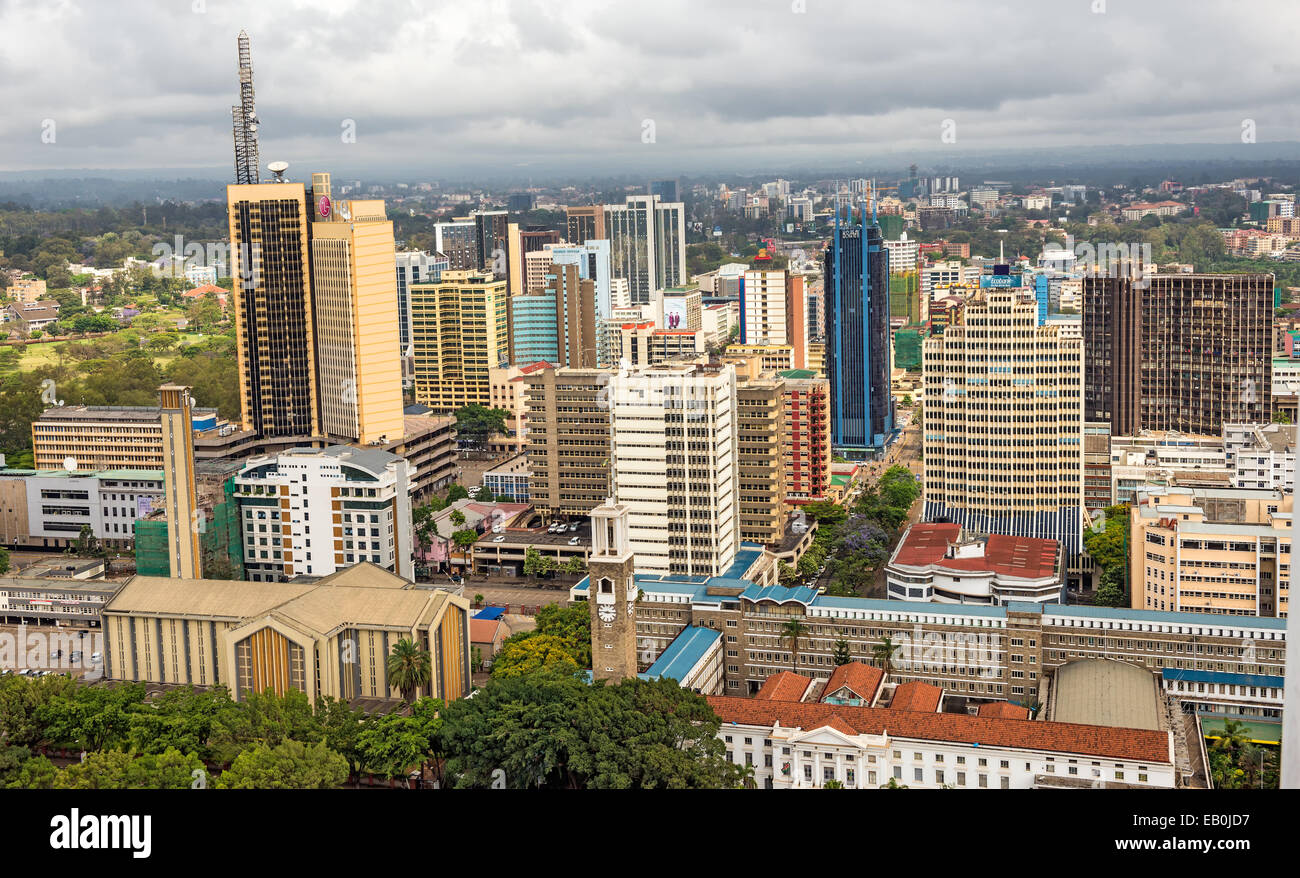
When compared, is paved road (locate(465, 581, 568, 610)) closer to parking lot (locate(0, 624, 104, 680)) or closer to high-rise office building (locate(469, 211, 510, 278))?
parking lot (locate(0, 624, 104, 680))

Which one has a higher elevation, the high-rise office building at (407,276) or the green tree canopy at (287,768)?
the high-rise office building at (407,276)

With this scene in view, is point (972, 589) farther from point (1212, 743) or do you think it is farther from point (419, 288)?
point (419, 288)

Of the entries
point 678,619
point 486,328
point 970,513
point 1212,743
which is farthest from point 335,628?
point 486,328

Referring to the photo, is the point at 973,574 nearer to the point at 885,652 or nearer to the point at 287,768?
the point at 885,652

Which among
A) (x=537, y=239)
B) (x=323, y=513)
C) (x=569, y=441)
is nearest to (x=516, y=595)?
(x=323, y=513)

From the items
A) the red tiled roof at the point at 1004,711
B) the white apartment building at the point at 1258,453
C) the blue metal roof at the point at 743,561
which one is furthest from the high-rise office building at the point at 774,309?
the red tiled roof at the point at 1004,711

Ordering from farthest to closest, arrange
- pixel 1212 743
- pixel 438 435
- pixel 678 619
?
pixel 438 435 → pixel 678 619 → pixel 1212 743

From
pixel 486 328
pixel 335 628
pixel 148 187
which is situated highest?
pixel 148 187

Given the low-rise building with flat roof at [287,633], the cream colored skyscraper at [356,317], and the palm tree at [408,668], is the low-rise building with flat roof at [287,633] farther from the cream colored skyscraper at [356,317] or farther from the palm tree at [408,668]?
the cream colored skyscraper at [356,317]
